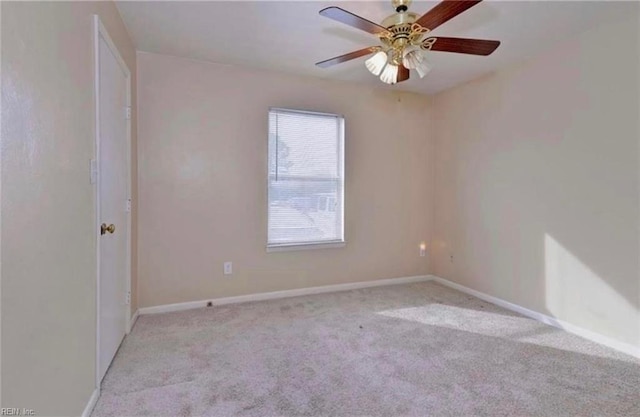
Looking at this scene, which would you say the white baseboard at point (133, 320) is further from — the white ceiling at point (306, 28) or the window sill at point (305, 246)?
the white ceiling at point (306, 28)

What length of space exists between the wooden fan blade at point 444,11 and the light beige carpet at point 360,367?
2.01m

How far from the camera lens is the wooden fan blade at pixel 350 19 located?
5.56 ft

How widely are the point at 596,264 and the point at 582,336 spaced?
0.60 meters

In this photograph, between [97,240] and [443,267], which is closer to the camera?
[97,240]

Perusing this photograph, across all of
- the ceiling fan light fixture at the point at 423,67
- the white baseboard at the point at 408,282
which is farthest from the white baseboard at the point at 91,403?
the ceiling fan light fixture at the point at 423,67

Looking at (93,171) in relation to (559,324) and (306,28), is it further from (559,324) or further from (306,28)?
(559,324)

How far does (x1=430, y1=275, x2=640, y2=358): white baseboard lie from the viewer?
2451 mm

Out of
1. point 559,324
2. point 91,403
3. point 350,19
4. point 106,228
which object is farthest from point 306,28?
point 559,324

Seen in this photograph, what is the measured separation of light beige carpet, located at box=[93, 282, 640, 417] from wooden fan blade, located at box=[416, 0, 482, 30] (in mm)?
2013

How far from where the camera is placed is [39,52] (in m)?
1.26

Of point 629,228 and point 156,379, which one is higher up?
point 629,228

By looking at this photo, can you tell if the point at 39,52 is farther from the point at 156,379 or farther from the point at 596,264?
the point at 596,264

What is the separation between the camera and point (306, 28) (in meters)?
2.62

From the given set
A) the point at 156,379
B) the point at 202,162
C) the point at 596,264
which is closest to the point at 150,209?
the point at 202,162
